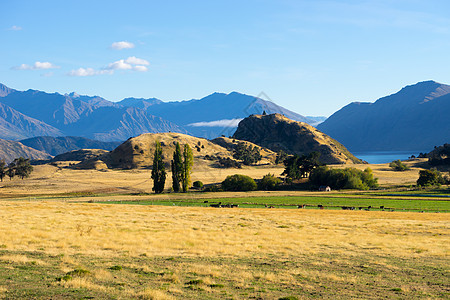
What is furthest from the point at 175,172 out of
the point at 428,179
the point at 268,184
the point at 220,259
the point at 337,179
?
the point at 220,259

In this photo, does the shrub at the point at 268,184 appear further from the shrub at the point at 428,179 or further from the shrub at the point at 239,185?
the shrub at the point at 428,179

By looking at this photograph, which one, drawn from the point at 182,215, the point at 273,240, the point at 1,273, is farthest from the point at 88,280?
the point at 182,215

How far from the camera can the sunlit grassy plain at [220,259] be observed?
22.5 meters

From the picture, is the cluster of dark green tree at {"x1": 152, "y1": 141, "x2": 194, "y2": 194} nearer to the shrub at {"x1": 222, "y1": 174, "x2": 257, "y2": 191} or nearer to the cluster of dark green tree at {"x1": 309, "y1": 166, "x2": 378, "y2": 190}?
the shrub at {"x1": 222, "y1": 174, "x2": 257, "y2": 191}

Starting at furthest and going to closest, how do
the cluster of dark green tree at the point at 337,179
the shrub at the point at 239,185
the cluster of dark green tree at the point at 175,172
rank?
the cluster of dark green tree at the point at 337,179
the shrub at the point at 239,185
the cluster of dark green tree at the point at 175,172

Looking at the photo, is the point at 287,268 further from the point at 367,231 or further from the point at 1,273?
the point at 367,231

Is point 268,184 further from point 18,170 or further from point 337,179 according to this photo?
point 18,170

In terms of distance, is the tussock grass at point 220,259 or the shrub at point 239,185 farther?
the shrub at point 239,185

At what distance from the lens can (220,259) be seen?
32.8 meters

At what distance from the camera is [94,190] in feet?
482

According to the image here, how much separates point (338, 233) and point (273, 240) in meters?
10.9

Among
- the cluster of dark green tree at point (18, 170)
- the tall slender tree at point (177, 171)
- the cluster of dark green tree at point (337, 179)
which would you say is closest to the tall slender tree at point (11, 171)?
the cluster of dark green tree at point (18, 170)

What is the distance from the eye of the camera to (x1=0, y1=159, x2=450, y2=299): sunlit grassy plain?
22547mm

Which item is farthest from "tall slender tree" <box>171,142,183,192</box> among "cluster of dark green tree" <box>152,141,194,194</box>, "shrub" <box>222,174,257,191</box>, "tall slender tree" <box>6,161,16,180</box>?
"tall slender tree" <box>6,161,16,180</box>
